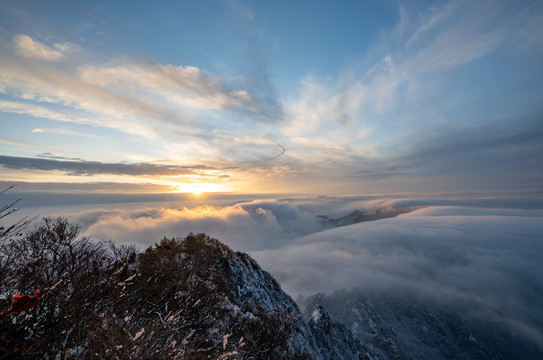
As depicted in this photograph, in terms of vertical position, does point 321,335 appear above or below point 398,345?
above

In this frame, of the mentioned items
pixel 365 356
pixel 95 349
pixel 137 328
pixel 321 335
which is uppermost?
pixel 95 349

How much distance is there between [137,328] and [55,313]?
113 inches

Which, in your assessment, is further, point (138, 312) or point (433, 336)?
point (433, 336)

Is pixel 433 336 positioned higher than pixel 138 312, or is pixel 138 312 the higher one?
pixel 138 312

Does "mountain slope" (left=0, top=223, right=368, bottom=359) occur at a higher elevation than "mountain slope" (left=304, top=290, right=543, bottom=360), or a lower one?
higher

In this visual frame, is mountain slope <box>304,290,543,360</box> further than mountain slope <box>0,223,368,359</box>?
Yes

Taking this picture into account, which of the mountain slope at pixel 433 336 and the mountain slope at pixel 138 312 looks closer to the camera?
the mountain slope at pixel 138 312

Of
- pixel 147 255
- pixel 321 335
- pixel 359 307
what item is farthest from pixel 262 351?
pixel 359 307

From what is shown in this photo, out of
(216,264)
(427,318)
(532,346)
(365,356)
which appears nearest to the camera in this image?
(216,264)

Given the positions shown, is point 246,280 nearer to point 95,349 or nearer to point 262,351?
point 262,351

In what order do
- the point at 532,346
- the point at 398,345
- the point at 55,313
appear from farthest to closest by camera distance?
the point at 532,346 → the point at 398,345 → the point at 55,313

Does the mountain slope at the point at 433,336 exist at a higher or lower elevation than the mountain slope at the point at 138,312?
lower

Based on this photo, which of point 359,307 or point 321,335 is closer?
point 321,335

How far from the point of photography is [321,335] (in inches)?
1471
